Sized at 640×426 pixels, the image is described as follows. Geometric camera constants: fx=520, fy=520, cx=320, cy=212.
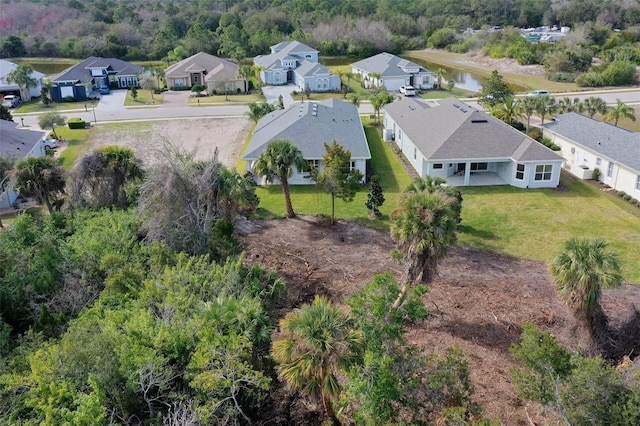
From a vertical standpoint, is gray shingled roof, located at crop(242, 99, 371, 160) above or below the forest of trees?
below

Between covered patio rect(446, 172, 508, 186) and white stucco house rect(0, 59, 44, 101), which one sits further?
white stucco house rect(0, 59, 44, 101)

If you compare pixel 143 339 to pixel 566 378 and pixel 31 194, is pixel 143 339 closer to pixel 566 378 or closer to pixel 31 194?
pixel 566 378

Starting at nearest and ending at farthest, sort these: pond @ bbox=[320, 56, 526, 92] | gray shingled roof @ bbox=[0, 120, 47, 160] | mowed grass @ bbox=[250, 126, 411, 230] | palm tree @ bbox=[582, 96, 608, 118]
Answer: mowed grass @ bbox=[250, 126, 411, 230]
gray shingled roof @ bbox=[0, 120, 47, 160]
palm tree @ bbox=[582, 96, 608, 118]
pond @ bbox=[320, 56, 526, 92]

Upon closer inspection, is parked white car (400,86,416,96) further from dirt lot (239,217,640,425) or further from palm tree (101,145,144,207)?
palm tree (101,145,144,207)

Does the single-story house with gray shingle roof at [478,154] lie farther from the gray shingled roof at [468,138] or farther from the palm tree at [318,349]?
the palm tree at [318,349]

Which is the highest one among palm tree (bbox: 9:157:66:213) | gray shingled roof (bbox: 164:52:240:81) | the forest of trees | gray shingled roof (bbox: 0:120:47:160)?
the forest of trees

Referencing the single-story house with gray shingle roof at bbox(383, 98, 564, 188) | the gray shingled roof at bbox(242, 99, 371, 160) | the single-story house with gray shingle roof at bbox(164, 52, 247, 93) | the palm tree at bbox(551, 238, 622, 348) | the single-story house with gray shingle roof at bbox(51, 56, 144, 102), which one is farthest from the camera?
the single-story house with gray shingle roof at bbox(164, 52, 247, 93)

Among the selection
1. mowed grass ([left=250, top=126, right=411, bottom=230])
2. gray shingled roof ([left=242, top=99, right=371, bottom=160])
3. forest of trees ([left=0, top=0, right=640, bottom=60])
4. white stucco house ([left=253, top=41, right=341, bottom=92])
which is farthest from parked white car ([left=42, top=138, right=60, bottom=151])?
forest of trees ([left=0, top=0, right=640, bottom=60])

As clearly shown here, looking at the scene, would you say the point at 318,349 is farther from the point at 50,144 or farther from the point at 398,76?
the point at 398,76

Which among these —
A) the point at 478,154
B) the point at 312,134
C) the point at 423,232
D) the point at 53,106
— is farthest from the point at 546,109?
the point at 53,106
